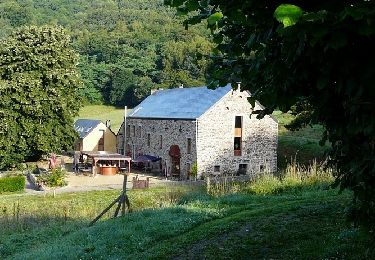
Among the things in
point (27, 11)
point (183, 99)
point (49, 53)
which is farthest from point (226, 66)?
point (27, 11)

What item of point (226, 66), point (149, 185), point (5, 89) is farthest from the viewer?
point (5, 89)

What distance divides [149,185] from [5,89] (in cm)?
1420

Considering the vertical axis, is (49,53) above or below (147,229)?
above

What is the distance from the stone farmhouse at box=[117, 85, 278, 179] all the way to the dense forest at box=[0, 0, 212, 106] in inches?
898

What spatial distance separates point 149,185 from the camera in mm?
31047

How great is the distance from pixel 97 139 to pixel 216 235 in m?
42.5

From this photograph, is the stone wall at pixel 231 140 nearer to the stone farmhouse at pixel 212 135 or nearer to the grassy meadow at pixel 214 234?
the stone farmhouse at pixel 212 135

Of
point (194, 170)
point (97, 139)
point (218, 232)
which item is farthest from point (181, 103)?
point (218, 232)

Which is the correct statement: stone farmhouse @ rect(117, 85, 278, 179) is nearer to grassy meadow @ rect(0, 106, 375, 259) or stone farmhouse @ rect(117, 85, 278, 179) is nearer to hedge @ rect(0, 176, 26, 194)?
hedge @ rect(0, 176, 26, 194)

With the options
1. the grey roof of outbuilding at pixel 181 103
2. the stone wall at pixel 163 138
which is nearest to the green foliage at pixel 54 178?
the stone wall at pixel 163 138

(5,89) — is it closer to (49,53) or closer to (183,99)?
(49,53)

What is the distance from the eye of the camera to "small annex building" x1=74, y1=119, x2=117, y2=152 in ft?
162

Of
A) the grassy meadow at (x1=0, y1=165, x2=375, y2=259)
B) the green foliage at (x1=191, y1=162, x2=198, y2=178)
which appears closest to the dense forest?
the green foliage at (x1=191, y1=162, x2=198, y2=178)

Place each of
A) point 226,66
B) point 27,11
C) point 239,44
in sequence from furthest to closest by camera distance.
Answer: point 27,11
point 226,66
point 239,44
